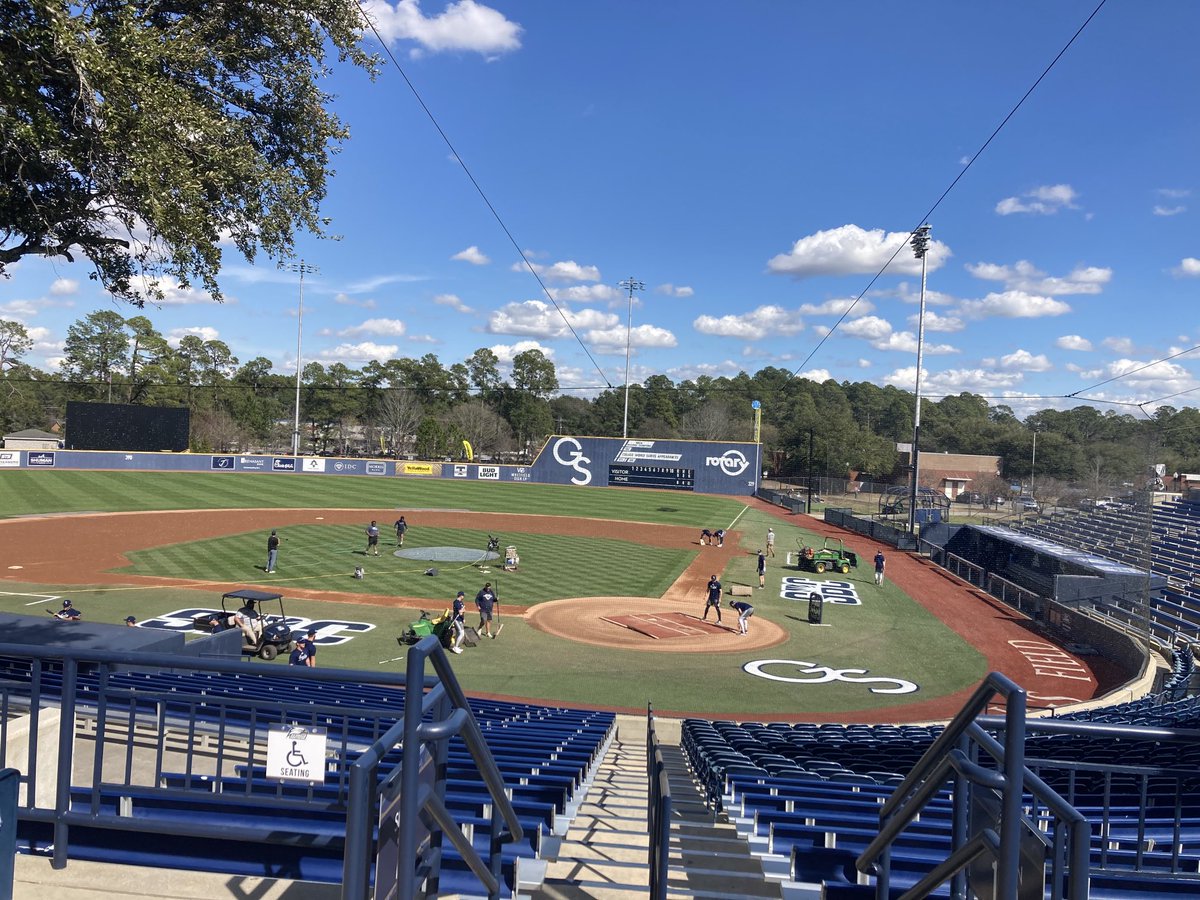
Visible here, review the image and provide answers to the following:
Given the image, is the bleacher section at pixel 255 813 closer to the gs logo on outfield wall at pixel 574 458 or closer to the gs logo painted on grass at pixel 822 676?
the gs logo painted on grass at pixel 822 676

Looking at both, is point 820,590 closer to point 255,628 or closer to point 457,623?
point 457,623

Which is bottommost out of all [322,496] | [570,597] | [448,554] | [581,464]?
[570,597]

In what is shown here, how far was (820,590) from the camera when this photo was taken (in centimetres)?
3209

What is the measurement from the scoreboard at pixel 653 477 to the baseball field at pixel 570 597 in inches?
754

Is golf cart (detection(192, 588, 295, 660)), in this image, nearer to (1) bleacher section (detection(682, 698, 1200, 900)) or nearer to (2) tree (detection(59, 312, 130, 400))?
(1) bleacher section (detection(682, 698, 1200, 900))

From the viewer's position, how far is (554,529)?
46156mm

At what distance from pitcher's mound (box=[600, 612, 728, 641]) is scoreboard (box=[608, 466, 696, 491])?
1745 inches

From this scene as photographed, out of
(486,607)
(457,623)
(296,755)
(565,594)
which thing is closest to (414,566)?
(565,594)

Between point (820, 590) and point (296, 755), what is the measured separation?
2967 centimetres

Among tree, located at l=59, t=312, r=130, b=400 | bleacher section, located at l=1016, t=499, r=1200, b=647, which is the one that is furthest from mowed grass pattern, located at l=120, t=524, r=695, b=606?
tree, located at l=59, t=312, r=130, b=400

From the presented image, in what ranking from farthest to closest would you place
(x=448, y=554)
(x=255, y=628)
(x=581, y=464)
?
1. (x=581, y=464)
2. (x=448, y=554)
3. (x=255, y=628)

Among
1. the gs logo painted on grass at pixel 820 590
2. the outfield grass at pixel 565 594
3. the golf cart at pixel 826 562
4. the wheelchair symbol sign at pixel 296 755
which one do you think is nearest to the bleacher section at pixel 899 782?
the wheelchair symbol sign at pixel 296 755

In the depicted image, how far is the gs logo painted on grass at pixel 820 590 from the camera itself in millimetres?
30453

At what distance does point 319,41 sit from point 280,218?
2.64 meters
